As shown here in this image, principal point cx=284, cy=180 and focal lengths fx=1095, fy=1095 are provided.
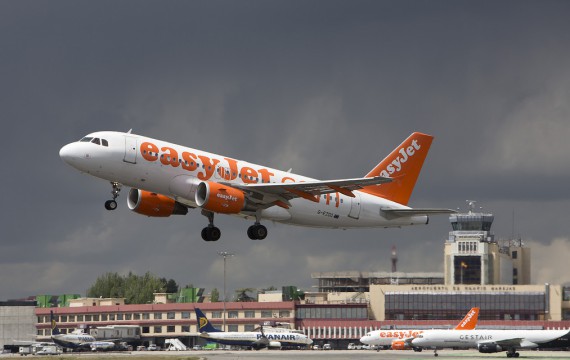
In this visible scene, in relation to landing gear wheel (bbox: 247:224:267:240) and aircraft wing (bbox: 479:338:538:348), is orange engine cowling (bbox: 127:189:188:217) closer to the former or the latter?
landing gear wheel (bbox: 247:224:267:240)

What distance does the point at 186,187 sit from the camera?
82.6 m

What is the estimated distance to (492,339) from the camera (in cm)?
16462

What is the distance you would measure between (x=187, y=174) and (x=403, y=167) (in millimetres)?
25964

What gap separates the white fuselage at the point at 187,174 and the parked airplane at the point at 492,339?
7713 centimetres

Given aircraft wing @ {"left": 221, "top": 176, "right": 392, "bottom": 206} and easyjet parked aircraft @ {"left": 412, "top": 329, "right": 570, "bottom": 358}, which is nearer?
aircraft wing @ {"left": 221, "top": 176, "right": 392, "bottom": 206}

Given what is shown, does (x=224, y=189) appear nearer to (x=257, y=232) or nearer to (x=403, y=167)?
(x=257, y=232)

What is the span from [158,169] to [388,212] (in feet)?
74.6

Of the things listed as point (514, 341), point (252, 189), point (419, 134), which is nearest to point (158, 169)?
point (252, 189)

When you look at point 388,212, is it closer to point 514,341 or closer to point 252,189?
point 252,189

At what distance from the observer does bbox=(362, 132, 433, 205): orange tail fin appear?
98062mm

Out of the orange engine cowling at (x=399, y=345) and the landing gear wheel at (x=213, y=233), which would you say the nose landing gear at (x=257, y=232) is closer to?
the landing gear wheel at (x=213, y=233)

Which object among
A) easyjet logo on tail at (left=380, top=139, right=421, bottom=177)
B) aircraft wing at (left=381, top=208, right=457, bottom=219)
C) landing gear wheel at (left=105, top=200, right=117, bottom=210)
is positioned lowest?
landing gear wheel at (left=105, top=200, right=117, bottom=210)

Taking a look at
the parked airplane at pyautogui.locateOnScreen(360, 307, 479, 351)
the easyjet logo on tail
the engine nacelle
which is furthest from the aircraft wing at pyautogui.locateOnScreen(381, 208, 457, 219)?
the parked airplane at pyautogui.locateOnScreen(360, 307, 479, 351)

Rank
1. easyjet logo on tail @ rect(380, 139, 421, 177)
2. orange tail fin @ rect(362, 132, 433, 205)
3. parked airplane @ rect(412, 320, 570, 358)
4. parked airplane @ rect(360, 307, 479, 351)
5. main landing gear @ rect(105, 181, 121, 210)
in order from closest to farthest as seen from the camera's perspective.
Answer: main landing gear @ rect(105, 181, 121, 210)
orange tail fin @ rect(362, 132, 433, 205)
easyjet logo on tail @ rect(380, 139, 421, 177)
parked airplane @ rect(412, 320, 570, 358)
parked airplane @ rect(360, 307, 479, 351)
